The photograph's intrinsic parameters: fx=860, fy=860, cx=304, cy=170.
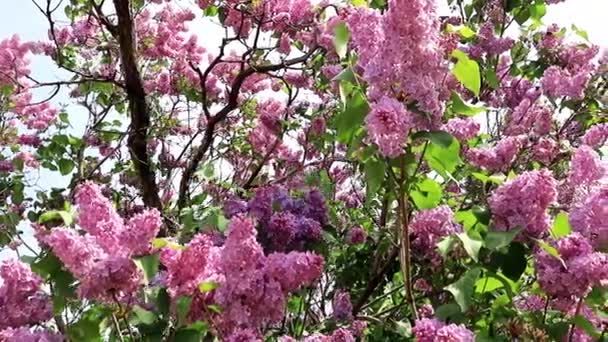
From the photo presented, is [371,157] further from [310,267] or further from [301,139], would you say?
[301,139]

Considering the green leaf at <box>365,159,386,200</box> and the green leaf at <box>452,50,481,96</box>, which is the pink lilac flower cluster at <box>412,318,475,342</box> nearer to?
the green leaf at <box>365,159,386,200</box>

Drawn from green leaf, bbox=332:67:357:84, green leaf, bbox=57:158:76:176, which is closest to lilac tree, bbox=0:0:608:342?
green leaf, bbox=332:67:357:84

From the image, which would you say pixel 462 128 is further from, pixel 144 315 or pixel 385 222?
pixel 144 315

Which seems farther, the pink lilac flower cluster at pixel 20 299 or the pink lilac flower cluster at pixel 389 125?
the pink lilac flower cluster at pixel 20 299

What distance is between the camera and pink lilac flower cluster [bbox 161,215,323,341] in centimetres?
198

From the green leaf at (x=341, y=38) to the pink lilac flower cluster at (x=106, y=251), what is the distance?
622 millimetres

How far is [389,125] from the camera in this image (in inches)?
76.1

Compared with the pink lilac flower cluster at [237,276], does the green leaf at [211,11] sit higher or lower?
higher

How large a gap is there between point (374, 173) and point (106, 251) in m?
0.66

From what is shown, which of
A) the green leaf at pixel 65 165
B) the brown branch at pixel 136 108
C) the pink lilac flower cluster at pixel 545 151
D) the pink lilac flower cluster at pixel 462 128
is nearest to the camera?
the pink lilac flower cluster at pixel 462 128

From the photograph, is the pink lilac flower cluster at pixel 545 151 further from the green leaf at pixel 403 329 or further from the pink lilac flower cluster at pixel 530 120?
the green leaf at pixel 403 329

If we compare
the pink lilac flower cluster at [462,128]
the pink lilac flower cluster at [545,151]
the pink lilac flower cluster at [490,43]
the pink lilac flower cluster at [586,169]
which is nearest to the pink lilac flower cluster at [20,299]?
the pink lilac flower cluster at [462,128]

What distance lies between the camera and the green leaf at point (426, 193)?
2332 millimetres

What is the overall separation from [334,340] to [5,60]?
4.54m
